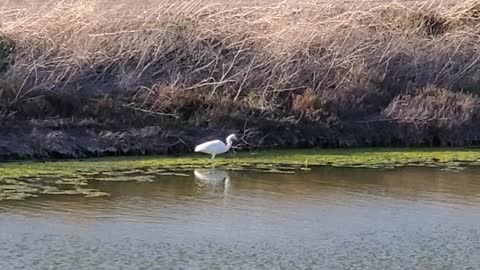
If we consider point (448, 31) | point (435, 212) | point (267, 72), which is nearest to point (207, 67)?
point (267, 72)

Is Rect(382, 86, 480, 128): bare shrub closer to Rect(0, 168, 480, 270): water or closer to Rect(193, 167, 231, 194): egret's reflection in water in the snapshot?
Rect(0, 168, 480, 270): water

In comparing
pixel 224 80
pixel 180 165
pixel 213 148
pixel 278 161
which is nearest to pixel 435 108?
pixel 224 80

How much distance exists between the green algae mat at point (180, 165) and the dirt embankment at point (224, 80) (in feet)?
1.69

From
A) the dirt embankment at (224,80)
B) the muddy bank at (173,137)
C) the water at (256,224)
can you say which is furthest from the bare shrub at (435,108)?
the water at (256,224)

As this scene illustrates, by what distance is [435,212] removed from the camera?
42.1ft

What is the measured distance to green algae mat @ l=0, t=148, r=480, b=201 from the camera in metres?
13.5

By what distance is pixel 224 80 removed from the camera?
17734 millimetres

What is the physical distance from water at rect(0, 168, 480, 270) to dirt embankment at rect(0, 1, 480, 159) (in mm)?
2206

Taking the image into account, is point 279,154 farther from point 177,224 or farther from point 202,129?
point 177,224

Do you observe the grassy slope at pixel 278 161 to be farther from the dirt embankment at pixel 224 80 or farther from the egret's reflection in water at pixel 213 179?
the dirt embankment at pixel 224 80

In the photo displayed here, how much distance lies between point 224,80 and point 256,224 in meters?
6.07

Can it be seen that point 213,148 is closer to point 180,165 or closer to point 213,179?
point 180,165

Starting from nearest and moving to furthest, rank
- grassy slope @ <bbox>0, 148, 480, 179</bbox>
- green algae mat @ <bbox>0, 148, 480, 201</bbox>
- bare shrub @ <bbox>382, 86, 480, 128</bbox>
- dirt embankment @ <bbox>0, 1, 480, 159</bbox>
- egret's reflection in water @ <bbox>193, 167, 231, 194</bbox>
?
1. green algae mat @ <bbox>0, 148, 480, 201</bbox>
2. egret's reflection in water @ <bbox>193, 167, 231, 194</bbox>
3. grassy slope @ <bbox>0, 148, 480, 179</bbox>
4. dirt embankment @ <bbox>0, 1, 480, 159</bbox>
5. bare shrub @ <bbox>382, 86, 480, 128</bbox>

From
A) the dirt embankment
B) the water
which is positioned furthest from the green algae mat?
the dirt embankment
